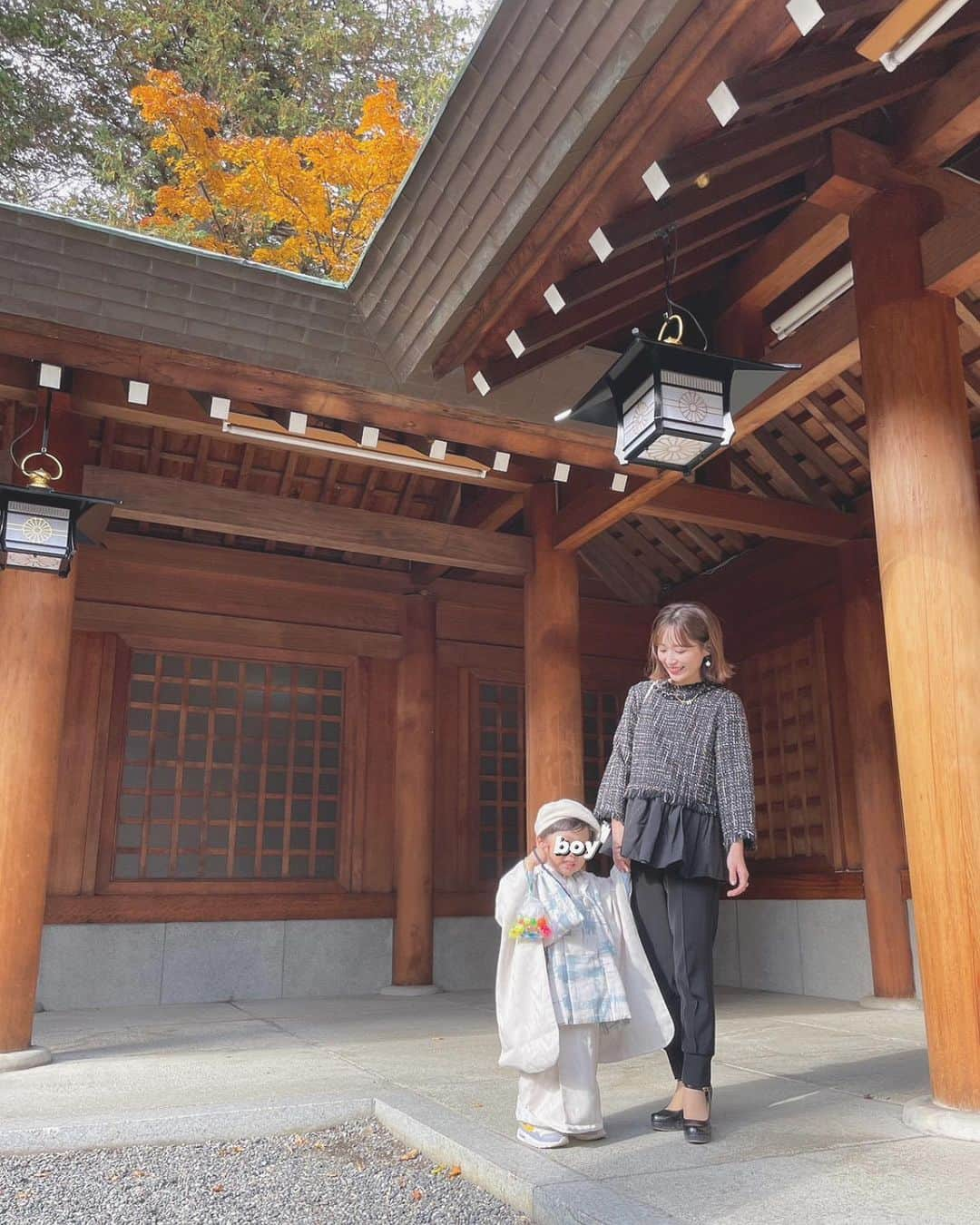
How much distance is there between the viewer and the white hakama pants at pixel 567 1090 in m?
2.88

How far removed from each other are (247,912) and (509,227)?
5.16 meters

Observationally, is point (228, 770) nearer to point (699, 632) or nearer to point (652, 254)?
point (652, 254)

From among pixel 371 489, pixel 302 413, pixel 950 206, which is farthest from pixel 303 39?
pixel 950 206

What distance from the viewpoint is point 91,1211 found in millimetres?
2711

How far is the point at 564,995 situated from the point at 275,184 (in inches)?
459

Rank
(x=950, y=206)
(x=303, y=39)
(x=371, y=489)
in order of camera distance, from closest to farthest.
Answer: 1. (x=950, y=206)
2. (x=371, y=489)
3. (x=303, y=39)

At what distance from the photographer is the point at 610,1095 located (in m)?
3.60

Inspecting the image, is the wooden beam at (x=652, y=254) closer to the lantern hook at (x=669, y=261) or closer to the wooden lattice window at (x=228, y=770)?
the lantern hook at (x=669, y=261)

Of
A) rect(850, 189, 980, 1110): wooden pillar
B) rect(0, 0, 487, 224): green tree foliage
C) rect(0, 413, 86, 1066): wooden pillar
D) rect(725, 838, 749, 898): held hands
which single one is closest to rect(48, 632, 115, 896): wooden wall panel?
rect(0, 413, 86, 1066): wooden pillar

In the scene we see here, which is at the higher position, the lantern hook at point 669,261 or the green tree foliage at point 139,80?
Result: the green tree foliage at point 139,80

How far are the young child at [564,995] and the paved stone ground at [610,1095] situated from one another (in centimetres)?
13

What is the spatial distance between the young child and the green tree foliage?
1287cm

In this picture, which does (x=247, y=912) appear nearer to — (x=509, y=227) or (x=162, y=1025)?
(x=162, y=1025)

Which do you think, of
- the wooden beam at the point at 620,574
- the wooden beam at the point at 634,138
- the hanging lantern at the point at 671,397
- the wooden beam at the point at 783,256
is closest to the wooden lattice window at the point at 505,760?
the wooden beam at the point at 620,574
